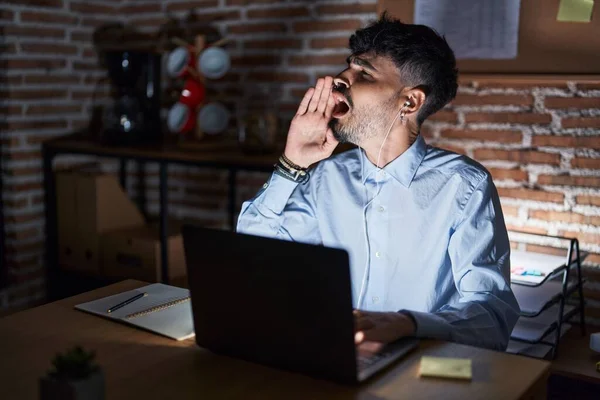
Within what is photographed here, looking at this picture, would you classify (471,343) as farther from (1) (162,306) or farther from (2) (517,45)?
(2) (517,45)

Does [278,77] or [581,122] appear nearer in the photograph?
[581,122]

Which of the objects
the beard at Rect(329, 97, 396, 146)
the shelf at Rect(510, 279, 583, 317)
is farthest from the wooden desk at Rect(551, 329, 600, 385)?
the beard at Rect(329, 97, 396, 146)

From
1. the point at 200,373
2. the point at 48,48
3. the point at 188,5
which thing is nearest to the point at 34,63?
the point at 48,48

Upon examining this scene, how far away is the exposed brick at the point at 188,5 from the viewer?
3.25 m

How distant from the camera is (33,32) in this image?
10.6ft

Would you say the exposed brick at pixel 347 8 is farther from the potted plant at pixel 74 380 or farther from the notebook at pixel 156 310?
the potted plant at pixel 74 380

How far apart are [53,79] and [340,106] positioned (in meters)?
1.87

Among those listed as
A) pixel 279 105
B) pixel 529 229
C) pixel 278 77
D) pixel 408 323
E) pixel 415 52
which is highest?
pixel 415 52

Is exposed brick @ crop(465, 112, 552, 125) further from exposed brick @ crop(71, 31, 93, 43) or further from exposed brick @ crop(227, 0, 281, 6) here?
exposed brick @ crop(71, 31, 93, 43)

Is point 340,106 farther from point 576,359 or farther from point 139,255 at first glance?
point 139,255

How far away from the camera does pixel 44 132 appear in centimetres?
331

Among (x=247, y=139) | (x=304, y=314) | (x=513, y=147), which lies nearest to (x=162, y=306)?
(x=304, y=314)

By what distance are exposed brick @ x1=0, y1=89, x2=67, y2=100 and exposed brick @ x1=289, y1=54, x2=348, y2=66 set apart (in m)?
1.11

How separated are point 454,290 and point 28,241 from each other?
2224 millimetres
